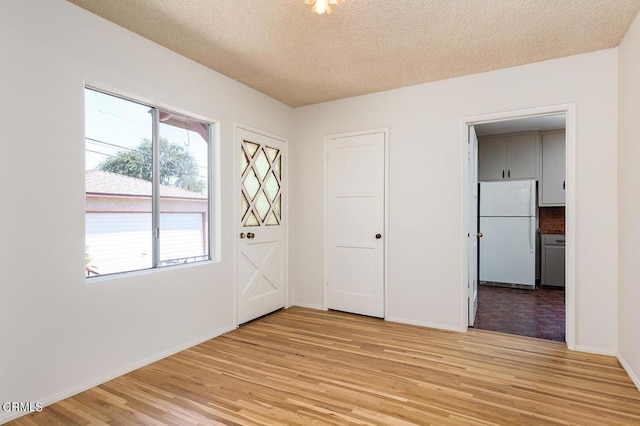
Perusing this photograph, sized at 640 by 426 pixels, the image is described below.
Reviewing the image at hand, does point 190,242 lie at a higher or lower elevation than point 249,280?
higher

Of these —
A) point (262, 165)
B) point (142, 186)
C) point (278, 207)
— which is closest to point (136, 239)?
point (142, 186)

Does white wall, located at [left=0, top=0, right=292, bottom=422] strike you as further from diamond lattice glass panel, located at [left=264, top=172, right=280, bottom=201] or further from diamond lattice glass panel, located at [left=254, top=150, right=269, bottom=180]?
diamond lattice glass panel, located at [left=264, top=172, right=280, bottom=201]

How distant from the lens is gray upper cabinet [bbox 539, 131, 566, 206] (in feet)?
19.0

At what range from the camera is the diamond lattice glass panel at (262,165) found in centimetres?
411

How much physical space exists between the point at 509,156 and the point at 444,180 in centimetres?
314

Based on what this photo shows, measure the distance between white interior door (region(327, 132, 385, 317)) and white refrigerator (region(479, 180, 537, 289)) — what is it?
112 inches

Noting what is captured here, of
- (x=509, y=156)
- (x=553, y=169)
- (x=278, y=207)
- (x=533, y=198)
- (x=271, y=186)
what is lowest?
(x=278, y=207)

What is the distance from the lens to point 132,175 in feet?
9.34

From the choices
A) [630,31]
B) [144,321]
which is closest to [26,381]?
[144,321]

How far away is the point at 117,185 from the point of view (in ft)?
9.00

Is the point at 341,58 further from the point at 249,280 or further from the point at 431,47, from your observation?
the point at 249,280

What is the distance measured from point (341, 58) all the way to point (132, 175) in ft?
6.91

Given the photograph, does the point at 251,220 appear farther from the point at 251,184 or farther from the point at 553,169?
the point at 553,169

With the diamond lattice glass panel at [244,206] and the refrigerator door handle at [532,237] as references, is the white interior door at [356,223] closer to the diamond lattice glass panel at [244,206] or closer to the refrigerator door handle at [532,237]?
the diamond lattice glass panel at [244,206]
